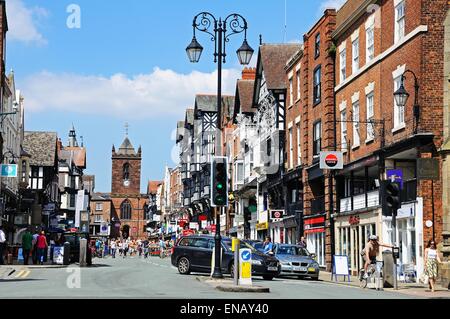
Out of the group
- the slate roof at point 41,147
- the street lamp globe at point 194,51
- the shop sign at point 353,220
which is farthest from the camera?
the slate roof at point 41,147

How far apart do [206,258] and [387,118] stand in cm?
960

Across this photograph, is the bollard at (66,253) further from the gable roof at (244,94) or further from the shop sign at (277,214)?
the gable roof at (244,94)

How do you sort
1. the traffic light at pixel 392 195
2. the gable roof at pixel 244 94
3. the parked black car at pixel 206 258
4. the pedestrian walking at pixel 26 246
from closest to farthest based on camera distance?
1. the traffic light at pixel 392 195
2. the parked black car at pixel 206 258
3. the pedestrian walking at pixel 26 246
4. the gable roof at pixel 244 94

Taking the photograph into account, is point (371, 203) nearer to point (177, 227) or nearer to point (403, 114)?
point (403, 114)

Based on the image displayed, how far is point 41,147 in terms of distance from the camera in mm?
80688

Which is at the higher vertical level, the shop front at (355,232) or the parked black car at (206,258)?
the shop front at (355,232)

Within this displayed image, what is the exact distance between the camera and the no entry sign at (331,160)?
37688mm

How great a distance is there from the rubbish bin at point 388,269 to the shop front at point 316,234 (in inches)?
648

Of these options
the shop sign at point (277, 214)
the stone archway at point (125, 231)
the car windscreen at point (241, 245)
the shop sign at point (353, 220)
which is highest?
the stone archway at point (125, 231)

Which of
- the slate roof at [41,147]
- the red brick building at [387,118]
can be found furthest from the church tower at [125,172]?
the red brick building at [387,118]

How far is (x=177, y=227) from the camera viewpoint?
10206cm

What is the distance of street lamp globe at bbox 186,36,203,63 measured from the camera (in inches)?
1064

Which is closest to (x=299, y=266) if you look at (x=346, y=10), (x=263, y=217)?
(x=346, y=10)

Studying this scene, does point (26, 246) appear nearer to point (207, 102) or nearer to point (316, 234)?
point (316, 234)
